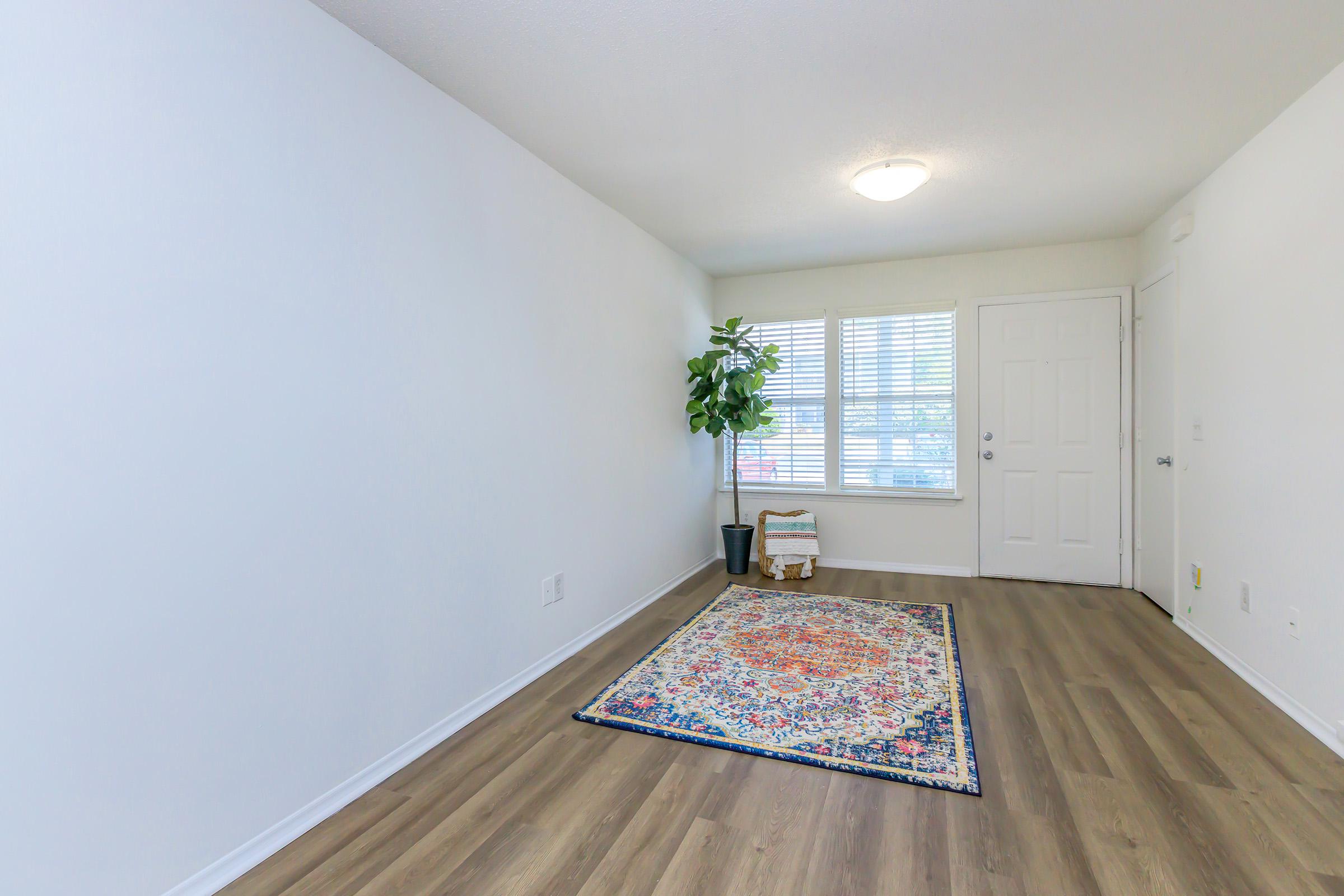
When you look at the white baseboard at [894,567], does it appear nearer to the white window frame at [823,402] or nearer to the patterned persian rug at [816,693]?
the white window frame at [823,402]

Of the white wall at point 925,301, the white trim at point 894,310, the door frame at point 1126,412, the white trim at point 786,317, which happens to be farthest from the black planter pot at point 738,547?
the door frame at point 1126,412

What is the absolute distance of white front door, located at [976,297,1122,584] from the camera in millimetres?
4383

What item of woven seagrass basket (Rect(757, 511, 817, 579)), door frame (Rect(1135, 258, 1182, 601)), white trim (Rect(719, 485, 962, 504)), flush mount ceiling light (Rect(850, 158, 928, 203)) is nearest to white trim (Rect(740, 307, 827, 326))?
white trim (Rect(719, 485, 962, 504))

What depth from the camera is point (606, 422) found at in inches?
143

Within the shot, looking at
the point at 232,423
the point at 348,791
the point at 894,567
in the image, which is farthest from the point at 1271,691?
the point at 232,423

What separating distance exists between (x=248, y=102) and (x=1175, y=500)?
459 cm

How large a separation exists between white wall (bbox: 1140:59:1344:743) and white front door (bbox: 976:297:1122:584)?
2.86ft

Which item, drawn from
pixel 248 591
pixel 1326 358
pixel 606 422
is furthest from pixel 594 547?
pixel 1326 358

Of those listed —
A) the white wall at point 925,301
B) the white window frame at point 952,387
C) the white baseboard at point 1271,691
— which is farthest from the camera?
the white window frame at point 952,387

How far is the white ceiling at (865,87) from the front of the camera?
6.43 ft

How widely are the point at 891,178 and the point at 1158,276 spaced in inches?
82.6

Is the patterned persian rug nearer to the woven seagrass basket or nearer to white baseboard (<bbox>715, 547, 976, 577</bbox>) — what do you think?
the woven seagrass basket

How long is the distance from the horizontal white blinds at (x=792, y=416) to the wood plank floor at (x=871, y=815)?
8.57ft

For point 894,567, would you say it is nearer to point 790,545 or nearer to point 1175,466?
point 790,545
